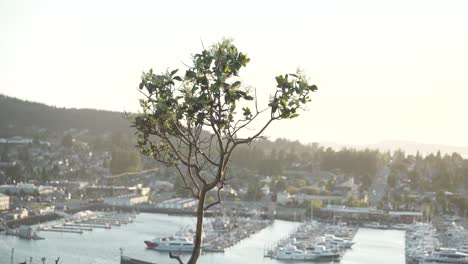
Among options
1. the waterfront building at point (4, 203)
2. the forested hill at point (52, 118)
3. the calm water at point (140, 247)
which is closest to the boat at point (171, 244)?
the calm water at point (140, 247)

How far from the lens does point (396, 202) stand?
99.5 ft

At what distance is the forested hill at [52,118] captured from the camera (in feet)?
221

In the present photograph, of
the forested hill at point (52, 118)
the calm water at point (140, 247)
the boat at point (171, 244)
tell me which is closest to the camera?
the calm water at point (140, 247)

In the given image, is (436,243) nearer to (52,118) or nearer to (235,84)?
(235,84)

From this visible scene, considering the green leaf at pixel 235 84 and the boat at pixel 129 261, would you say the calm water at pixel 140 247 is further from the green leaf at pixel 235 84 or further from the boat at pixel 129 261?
the green leaf at pixel 235 84

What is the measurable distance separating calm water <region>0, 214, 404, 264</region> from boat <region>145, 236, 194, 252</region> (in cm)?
27

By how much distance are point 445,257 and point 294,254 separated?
11.8ft

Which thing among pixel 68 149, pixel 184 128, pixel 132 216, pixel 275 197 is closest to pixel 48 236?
pixel 132 216

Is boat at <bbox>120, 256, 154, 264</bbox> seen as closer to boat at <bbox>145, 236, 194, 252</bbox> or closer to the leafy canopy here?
boat at <bbox>145, 236, 194, 252</bbox>

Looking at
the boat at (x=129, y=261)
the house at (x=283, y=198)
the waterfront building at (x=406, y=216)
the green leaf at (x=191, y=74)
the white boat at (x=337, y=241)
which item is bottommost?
the boat at (x=129, y=261)

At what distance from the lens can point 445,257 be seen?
727 inches

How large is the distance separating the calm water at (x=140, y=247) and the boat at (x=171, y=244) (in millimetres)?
274

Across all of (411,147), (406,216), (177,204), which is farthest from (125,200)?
(411,147)

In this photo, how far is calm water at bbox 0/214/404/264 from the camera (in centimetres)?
1817
